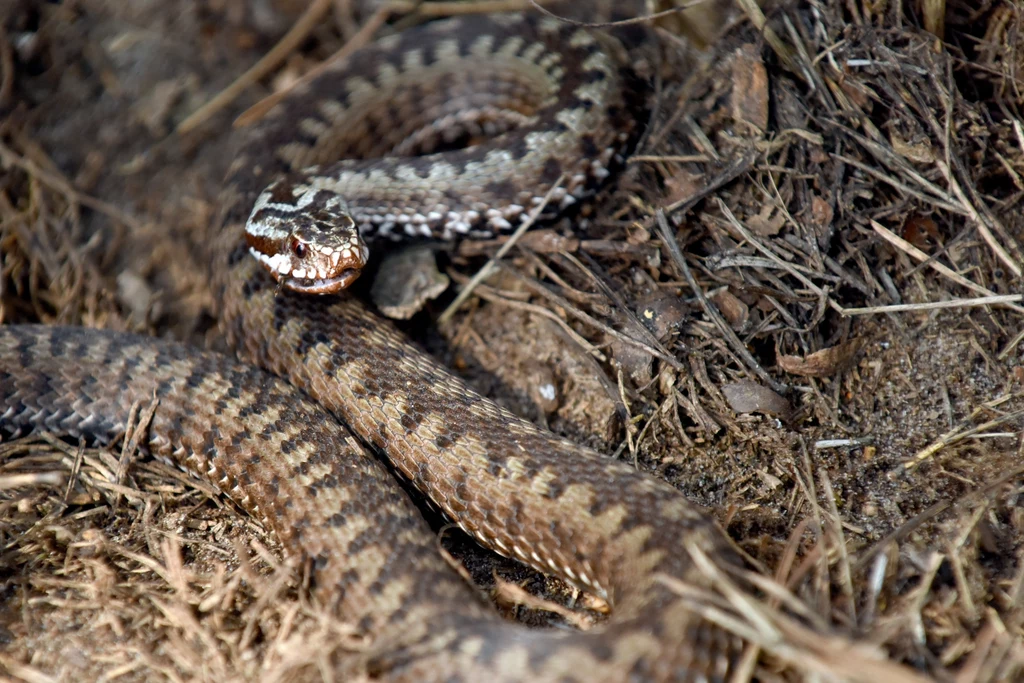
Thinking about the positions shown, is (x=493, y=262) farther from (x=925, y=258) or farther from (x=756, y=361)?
(x=925, y=258)

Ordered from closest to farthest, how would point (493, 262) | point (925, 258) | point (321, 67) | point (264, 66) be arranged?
point (925, 258), point (493, 262), point (321, 67), point (264, 66)

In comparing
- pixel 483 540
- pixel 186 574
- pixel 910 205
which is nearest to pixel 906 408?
pixel 910 205

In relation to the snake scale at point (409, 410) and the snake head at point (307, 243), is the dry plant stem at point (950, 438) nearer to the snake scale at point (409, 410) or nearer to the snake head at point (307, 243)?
the snake scale at point (409, 410)

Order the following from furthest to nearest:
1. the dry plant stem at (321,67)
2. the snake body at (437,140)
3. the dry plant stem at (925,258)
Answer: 1. the dry plant stem at (321,67)
2. the snake body at (437,140)
3. the dry plant stem at (925,258)

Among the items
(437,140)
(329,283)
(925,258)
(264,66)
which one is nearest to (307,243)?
(329,283)

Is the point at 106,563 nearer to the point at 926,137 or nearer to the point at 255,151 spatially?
the point at 255,151

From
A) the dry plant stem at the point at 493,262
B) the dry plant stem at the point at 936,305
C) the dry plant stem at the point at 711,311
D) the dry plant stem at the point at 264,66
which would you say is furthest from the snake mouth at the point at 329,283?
the dry plant stem at the point at 936,305

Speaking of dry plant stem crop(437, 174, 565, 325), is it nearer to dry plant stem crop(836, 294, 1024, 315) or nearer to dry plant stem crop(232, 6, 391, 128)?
dry plant stem crop(836, 294, 1024, 315)
